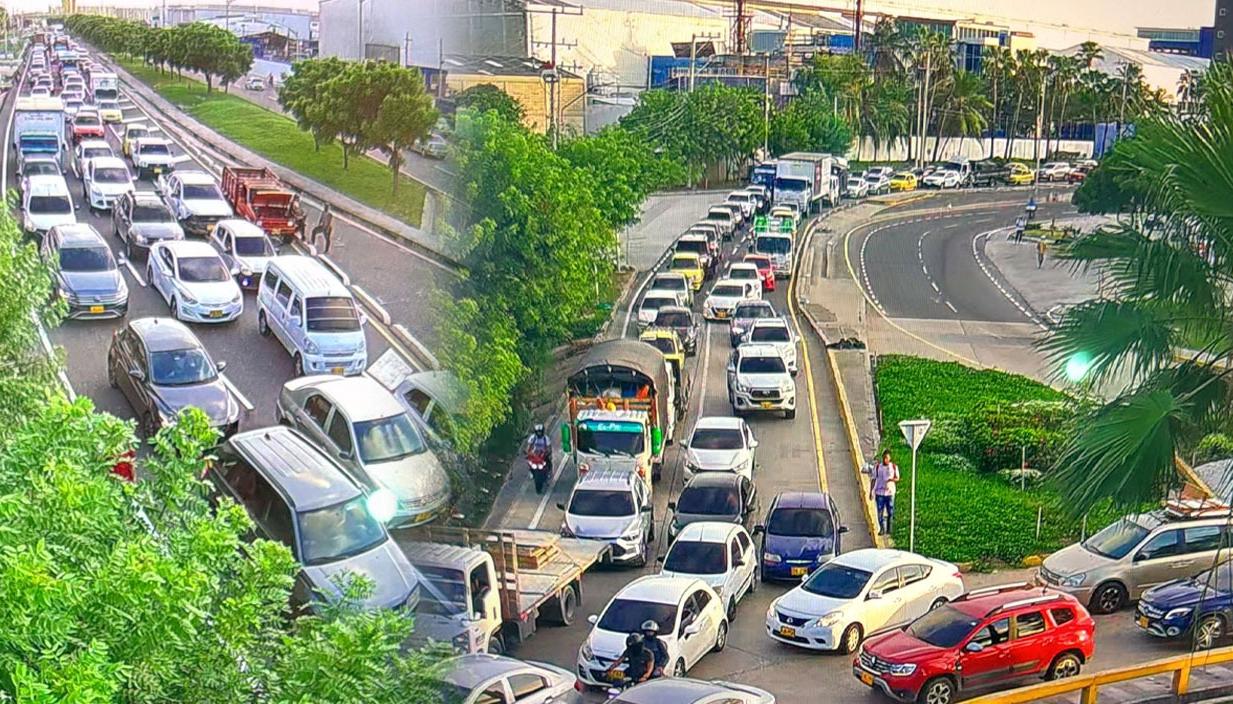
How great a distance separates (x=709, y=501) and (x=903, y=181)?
26.5ft

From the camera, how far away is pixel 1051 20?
12477mm

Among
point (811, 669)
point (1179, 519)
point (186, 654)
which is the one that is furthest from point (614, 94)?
point (186, 654)

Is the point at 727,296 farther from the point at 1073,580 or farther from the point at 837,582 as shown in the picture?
the point at 837,582

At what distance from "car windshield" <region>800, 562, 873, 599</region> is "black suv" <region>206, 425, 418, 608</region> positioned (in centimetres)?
433

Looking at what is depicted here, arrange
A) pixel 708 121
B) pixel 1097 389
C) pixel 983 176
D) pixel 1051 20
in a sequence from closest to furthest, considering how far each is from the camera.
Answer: pixel 1097 389 < pixel 1051 20 < pixel 983 176 < pixel 708 121

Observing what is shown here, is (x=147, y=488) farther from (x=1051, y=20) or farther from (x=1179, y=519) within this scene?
(x=1051, y=20)

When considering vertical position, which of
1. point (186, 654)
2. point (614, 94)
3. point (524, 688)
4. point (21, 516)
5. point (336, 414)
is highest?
point (614, 94)

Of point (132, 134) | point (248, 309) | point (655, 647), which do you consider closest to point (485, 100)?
point (248, 309)

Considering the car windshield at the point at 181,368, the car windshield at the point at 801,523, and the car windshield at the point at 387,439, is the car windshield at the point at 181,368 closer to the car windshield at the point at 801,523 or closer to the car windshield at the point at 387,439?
the car windshield at the point at 387,439

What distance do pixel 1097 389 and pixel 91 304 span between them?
13.5 ft

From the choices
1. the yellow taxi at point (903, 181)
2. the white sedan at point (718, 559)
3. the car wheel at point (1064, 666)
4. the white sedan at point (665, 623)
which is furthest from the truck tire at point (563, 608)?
the yellow taxi at point (903, 181)

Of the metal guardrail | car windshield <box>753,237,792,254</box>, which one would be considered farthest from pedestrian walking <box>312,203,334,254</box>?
car windshield <box>753,237,792,254</box>

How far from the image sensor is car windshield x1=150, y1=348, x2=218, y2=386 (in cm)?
524

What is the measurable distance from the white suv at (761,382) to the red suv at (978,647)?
557 cm
